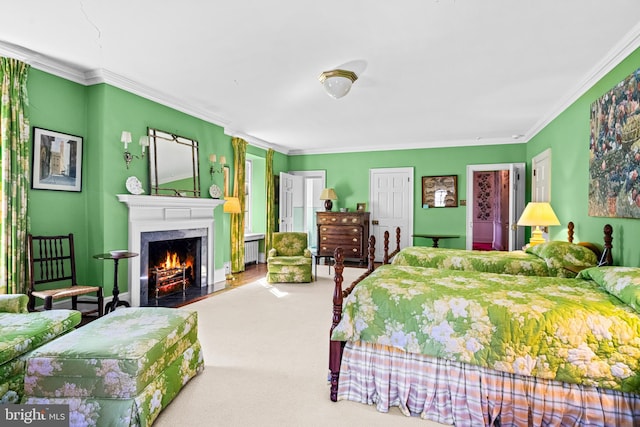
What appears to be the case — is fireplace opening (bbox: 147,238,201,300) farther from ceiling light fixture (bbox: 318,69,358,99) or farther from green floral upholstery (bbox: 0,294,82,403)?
ceiling light fixture (bbox: 318,69,358,99)

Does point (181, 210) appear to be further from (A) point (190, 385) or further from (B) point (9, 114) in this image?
(A) point (190, 385)

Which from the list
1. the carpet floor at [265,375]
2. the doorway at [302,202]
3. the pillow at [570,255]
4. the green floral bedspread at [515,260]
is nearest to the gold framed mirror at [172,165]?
the carpet floor at [265,375]

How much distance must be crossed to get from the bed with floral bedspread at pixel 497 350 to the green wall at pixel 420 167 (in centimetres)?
496

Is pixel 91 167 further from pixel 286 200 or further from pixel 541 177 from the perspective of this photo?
pixel 541 177

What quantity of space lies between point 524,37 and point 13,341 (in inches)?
165

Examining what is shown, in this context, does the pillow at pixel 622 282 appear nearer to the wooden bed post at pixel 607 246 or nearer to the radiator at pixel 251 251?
the wooden bed post at pixel 607 246

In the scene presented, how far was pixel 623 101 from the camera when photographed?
289 cm

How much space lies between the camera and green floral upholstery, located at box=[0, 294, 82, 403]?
6.08 feet

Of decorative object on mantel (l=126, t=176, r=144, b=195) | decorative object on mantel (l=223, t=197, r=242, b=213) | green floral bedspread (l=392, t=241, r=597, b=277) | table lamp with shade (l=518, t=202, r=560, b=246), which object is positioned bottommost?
green floral bedspread (l=392, t=241, r=597, b=277)

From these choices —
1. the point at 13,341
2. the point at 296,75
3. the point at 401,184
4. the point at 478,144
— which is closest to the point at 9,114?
the point at 13,341

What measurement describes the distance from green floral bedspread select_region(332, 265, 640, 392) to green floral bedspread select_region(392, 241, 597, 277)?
104cm

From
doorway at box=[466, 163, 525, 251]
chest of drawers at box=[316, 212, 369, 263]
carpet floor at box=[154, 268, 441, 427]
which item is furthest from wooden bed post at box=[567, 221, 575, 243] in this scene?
doorway at box=[466, 163, 525, 251]

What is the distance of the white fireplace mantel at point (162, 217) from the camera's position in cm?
409

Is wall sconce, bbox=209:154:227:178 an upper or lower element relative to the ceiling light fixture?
lower
